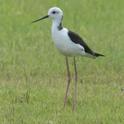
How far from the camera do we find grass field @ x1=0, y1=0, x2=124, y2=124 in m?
9.68

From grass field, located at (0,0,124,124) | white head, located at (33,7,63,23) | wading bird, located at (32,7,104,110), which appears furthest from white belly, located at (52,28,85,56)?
grass field, located at (0,0,124,124)

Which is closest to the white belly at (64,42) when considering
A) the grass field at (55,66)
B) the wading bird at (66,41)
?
the wading bird at (66,41)

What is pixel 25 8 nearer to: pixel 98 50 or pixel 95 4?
pixel 95 4

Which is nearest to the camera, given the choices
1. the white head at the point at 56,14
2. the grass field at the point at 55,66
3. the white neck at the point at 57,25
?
the grass field at the point at 55,66

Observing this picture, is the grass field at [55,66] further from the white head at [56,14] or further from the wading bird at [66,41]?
the white head at [56,14]

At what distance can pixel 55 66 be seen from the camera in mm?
13594

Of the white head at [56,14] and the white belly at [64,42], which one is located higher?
the white head at [56,14]

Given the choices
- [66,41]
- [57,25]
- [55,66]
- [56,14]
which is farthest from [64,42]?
[55,66]

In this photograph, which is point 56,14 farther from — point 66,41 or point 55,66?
point 55,66

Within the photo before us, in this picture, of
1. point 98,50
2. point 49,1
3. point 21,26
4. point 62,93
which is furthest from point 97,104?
point 49,1

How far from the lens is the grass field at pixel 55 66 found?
9680mm

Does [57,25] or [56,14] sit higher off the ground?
A: [56,14]

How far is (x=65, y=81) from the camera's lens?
12.4m

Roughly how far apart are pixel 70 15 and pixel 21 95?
7907 millimetres
